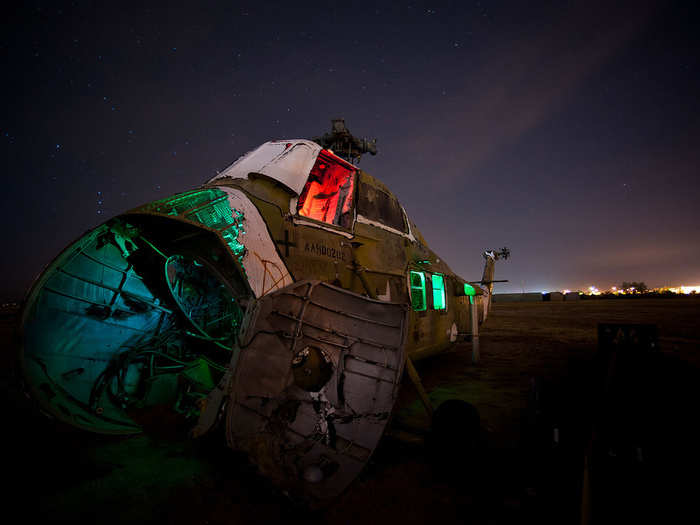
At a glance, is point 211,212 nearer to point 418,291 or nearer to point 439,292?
point 418,291

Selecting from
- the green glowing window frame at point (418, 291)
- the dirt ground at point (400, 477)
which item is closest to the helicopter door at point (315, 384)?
the dirt ground at point (400, 477)

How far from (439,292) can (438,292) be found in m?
0.06

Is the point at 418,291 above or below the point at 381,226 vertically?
below

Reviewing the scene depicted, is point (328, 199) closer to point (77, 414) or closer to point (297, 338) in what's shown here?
point (297, 338)

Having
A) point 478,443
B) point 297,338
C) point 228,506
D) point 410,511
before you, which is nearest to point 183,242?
point 297,338

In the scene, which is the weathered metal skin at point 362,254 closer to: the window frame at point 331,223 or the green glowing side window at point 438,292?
the window frame at point 331,223

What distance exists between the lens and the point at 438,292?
7.34 meters

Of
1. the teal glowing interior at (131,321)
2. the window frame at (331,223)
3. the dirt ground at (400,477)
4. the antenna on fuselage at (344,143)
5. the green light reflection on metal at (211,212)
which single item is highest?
the antenna on fuselage at (344,143)

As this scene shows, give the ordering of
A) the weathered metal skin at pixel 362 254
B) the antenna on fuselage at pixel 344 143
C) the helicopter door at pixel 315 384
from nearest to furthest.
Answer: the helicopter door at pixel 315 384 → the weathered metal skin at pixel 362 254 → the antenna on fuselage at pixel 344 143

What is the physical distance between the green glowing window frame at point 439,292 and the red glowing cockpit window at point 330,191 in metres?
3.09

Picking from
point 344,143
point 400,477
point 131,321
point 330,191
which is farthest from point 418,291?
point 344,143

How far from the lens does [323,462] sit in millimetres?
3160

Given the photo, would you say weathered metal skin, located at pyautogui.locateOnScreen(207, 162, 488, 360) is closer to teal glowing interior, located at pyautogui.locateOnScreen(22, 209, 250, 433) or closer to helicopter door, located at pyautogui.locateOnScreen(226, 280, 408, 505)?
helicopter door, located at pyautogui.locateOnScreen(226, 280, 408, 505)

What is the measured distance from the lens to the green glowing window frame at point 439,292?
7116 millimetres
